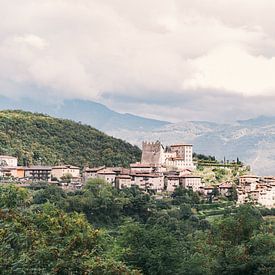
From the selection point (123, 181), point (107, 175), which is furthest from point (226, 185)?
point (107, 175)

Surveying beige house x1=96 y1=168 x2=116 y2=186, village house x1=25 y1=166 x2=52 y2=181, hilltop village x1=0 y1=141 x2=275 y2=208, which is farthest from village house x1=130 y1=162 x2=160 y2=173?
village house x1=25 y1=166 x2=52 y2=181

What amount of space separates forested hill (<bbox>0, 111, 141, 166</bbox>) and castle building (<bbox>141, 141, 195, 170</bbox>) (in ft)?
12.5

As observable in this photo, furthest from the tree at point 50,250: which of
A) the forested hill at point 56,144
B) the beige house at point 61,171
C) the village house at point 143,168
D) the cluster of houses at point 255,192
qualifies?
the forested hill at point 56,144

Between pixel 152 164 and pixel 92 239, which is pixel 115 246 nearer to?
pixel 92 239

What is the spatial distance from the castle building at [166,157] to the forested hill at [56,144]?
3.82m

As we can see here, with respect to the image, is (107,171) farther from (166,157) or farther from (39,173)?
(166,157)

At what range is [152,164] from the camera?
86812 mm

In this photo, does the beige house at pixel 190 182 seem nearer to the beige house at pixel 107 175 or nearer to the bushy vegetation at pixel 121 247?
the beige house at pixel 107 175

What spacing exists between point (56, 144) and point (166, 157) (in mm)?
17428

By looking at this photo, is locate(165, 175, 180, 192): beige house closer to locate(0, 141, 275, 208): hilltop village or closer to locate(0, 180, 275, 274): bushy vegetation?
locate(0, 141, 275, 208): hilltop village

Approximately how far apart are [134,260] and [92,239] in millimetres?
4850

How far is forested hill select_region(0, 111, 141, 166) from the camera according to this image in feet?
294

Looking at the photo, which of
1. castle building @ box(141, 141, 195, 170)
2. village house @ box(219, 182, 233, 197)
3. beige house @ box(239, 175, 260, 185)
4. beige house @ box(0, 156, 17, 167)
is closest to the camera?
village house @ box(219, 182, 233, 197)

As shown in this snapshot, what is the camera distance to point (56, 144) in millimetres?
96000
